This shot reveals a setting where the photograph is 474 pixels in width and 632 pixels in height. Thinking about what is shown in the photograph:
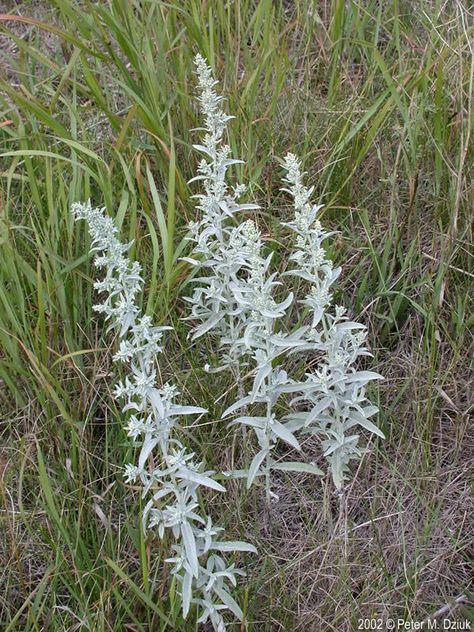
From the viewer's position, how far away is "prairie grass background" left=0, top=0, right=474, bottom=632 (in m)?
2.33

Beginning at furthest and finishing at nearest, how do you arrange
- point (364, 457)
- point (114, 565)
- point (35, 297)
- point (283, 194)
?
point (283, 194) < point (35, 297) < point (364, 457) < point (114, 565)

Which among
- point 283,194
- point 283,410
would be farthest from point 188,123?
point 283,410

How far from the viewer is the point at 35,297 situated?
9.14ft

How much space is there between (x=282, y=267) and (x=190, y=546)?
4.03 feet

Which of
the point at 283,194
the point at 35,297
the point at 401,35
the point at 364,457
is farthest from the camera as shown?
the point at 401,35

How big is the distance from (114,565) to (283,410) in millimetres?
795

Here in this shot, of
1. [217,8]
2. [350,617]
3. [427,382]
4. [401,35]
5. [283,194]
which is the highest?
[217,8]

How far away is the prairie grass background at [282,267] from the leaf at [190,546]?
7.0 inches

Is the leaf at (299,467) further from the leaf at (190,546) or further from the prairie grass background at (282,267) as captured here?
the leaf at (190,546)

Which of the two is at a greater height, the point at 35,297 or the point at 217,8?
the point at 217,8

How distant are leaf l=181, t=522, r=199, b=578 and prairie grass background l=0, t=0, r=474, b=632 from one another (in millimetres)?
177

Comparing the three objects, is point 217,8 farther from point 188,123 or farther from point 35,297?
point 35,297

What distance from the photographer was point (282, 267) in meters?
2.96

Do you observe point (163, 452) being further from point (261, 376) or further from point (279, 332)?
point (279, 332)
